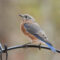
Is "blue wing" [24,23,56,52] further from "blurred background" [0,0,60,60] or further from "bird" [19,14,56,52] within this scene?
"blurred background" [0,0,60,60]

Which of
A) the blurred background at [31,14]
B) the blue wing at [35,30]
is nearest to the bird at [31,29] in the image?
the blue wing at [35,30]

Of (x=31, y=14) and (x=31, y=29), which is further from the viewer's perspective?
(x=31, y=14)

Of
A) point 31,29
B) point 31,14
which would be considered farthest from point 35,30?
point 31,14

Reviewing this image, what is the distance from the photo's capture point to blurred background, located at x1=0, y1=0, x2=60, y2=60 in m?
3.01

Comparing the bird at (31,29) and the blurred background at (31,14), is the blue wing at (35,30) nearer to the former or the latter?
the bird at (31,29)

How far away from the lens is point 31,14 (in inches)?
117

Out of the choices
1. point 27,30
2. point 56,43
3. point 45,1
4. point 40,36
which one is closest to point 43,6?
point 45,1

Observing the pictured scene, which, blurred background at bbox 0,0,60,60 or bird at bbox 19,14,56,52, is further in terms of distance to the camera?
blurred background at bbox 0,0,60,60

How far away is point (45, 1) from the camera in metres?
3.32

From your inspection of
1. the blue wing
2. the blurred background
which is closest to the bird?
the blue wing

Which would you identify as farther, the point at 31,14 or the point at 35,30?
the point at 31,14

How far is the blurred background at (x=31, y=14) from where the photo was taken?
9.89 ft

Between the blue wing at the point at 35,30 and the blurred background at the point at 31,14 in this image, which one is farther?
the blurred background at the point at 31,14

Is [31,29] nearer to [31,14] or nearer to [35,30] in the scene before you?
[35,30]
